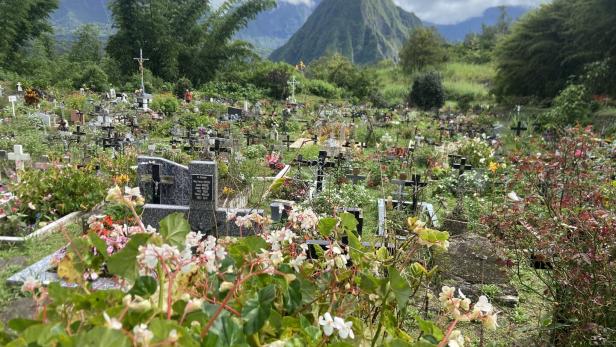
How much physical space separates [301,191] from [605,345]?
14.8ft

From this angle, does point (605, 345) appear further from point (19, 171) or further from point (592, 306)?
point (19, 171)

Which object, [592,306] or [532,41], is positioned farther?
[532,41]

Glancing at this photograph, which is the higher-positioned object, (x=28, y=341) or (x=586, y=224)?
(x=28, y=341)

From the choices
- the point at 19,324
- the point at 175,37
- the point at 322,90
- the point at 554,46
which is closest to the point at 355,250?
the point at 19,324

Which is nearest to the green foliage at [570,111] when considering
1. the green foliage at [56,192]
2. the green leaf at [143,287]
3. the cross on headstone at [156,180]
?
the cross on headstone at [156,180]

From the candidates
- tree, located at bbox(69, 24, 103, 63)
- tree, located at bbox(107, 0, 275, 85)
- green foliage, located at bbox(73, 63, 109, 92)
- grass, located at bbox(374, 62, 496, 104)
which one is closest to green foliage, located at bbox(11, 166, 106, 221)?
green foliage, located at bbox(73, 63, 109, 92)

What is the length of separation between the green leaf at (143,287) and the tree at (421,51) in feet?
117

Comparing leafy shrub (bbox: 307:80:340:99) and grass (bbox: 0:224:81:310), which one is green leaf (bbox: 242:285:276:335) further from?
leafy shrub (bbox: 307:80:340:99)

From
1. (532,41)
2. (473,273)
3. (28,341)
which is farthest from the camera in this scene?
(532,41)

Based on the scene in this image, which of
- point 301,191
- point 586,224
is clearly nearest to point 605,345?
point 586,224

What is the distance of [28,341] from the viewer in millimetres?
809

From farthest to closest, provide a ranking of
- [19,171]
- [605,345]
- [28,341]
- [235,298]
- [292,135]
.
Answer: [292,135], [19,171], [605,345], [235,298], [28,341]

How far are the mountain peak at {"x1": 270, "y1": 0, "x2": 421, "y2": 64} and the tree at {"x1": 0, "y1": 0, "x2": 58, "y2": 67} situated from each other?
14596 cm

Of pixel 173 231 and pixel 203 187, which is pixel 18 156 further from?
pixel 173 231
